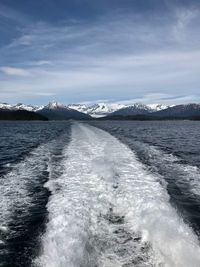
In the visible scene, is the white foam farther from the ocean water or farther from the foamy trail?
the foamy trail

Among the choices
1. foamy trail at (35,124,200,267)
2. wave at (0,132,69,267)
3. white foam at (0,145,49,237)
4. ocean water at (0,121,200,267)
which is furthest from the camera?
white foam at (0,145,49,237)

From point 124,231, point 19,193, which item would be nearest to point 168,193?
point 124,231

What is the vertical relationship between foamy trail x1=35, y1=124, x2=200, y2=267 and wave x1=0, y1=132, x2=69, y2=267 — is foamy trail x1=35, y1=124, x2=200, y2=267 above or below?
above

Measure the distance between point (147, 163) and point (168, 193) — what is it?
8262mm

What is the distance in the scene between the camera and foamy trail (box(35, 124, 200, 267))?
341 inches

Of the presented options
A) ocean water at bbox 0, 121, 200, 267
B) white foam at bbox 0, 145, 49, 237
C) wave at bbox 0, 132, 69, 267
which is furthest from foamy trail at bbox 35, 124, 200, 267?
white foam at bbox 0, 145, 49, 237

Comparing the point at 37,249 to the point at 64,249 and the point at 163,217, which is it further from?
the point at 163,217

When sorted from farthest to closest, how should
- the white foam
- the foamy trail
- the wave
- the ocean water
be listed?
the white foam
the wave
the ocean water
the foamy trail

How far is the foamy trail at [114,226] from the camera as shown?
28.4 ft

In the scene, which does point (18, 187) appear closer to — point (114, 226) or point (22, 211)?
point (22, 211)

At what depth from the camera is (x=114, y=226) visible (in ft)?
36.1

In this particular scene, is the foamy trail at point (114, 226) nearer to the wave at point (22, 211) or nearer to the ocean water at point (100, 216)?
the ocean water at point (100, 216)

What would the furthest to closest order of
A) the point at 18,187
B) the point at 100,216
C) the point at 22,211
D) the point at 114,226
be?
the point at 18,187 < the point at 22,211 < the point at 100,216 < the point at 114,226

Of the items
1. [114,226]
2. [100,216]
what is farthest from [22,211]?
[114,226]
